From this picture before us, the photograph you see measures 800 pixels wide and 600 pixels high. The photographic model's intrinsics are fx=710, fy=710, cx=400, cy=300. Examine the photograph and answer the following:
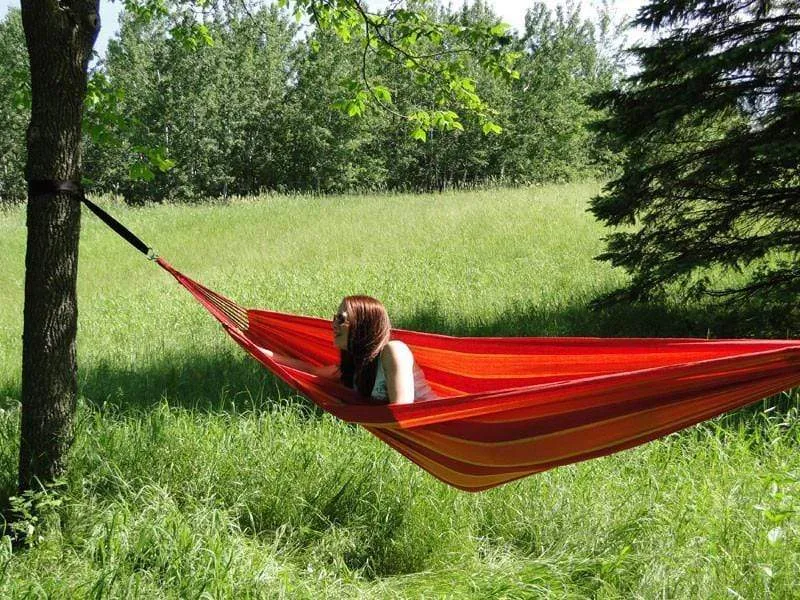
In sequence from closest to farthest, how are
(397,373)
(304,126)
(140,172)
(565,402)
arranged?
(565,402)
(397,373)
(140,172)
(304,126)

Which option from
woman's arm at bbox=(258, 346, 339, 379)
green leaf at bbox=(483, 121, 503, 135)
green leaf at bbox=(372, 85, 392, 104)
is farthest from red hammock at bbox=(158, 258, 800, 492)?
green leaf at bbox=(372, 85, 392, 104)

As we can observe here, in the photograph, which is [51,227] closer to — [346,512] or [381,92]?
[346,512]

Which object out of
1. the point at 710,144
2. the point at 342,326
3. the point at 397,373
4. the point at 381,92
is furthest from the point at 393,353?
the point at 710,144

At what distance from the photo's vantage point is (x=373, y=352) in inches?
103

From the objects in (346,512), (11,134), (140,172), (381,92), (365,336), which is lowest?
(346,512)

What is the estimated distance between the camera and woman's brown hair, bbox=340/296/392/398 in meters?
2.56

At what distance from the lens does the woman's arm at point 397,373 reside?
2482mm

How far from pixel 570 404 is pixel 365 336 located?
83 cm

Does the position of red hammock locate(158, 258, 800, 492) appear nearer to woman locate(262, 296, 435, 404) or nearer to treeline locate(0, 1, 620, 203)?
woman locate(262, 296, 435, 404)

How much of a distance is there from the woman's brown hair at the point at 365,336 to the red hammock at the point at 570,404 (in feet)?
0.26

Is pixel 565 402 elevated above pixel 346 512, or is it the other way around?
pixel 565 402

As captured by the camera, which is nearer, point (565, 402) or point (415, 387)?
point (565, 402)

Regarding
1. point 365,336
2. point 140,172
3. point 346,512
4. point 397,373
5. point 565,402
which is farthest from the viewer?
point 140,172

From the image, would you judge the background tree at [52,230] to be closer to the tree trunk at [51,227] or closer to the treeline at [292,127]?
the tree trunk at [51,227]
